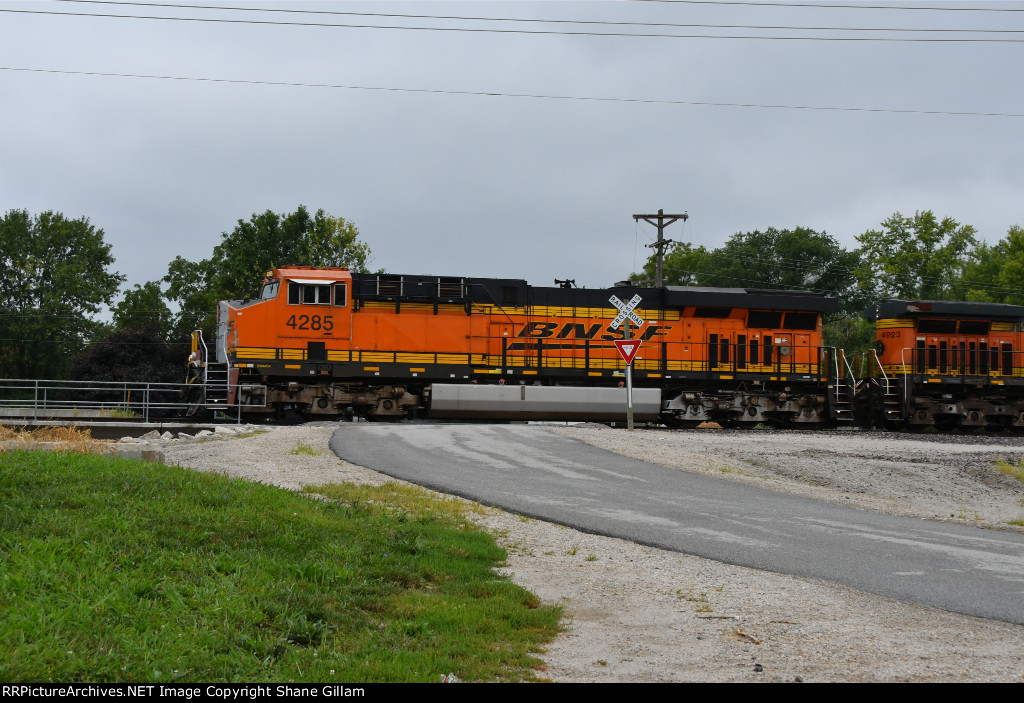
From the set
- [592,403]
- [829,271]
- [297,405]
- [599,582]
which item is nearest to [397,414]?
[297,405]

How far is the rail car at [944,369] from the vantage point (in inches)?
1038

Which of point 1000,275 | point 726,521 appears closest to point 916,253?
point 1000,275

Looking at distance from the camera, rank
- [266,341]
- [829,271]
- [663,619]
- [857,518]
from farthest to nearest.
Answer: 1. [829,271]
2. [266,341]
3. [857,518]
4. [663,619]

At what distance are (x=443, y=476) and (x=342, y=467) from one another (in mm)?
1726

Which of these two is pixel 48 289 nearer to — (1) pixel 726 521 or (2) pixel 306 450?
(2) pixel 306 450

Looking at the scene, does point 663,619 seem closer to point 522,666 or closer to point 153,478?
point 522,666

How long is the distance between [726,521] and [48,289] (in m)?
55.6

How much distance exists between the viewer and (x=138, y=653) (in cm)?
419

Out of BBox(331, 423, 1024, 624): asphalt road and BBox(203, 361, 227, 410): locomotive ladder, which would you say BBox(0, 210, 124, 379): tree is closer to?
BBox(203, 361, 227, 410): locomotive ladder

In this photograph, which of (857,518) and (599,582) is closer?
(599,582)

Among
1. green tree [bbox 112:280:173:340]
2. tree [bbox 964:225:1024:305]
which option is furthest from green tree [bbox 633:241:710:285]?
green tree [bbox 112:280:173:340]

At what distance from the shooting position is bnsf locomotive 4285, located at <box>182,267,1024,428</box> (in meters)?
23.3

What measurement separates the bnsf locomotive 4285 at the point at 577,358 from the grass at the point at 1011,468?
25.2 ft

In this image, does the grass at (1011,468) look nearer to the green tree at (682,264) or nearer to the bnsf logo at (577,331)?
the bnsf logo at (577,331)
